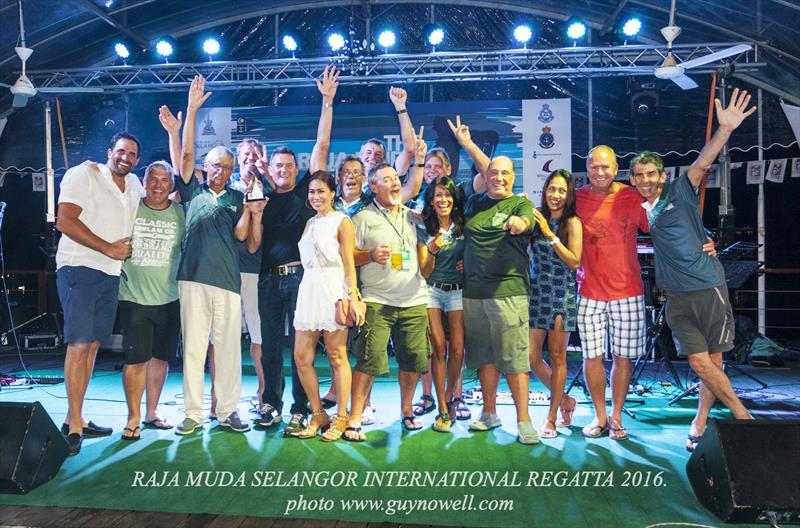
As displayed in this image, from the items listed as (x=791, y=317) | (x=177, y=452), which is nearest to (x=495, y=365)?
(x=177, y=452)

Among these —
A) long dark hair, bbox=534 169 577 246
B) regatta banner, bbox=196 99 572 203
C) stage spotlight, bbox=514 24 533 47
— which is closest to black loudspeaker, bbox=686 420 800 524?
long dark hair, bbox=534 169 577 246

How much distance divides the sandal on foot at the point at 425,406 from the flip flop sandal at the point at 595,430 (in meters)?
1.26

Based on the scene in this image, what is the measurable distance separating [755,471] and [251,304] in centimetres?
362

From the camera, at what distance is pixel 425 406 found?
198 inches

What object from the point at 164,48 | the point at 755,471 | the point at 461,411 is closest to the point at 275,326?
the point at 461,411

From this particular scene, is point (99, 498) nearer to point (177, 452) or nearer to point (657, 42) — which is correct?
point (177, 452)

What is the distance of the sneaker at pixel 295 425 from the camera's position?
4.24m

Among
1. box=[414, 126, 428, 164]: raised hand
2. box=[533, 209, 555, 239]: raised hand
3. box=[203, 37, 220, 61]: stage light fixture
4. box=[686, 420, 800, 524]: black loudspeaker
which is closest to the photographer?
box=[686, 420, 800, 524]: black loudspeaker

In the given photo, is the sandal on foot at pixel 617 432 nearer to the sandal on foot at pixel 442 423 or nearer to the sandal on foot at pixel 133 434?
the sandal on foot at pixel 442 423

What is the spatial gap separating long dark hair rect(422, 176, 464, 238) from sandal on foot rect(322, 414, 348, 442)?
57.6 inches

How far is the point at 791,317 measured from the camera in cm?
948

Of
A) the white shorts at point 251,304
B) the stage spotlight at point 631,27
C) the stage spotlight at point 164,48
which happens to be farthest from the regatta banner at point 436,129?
the white shorts at point 251,304

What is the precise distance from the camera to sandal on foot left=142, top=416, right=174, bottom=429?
4.50 meters

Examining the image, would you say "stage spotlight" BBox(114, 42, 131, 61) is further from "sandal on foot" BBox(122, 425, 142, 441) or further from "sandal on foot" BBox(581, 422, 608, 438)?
"sandal on foot" BBox(581, 422, 608, 438)
